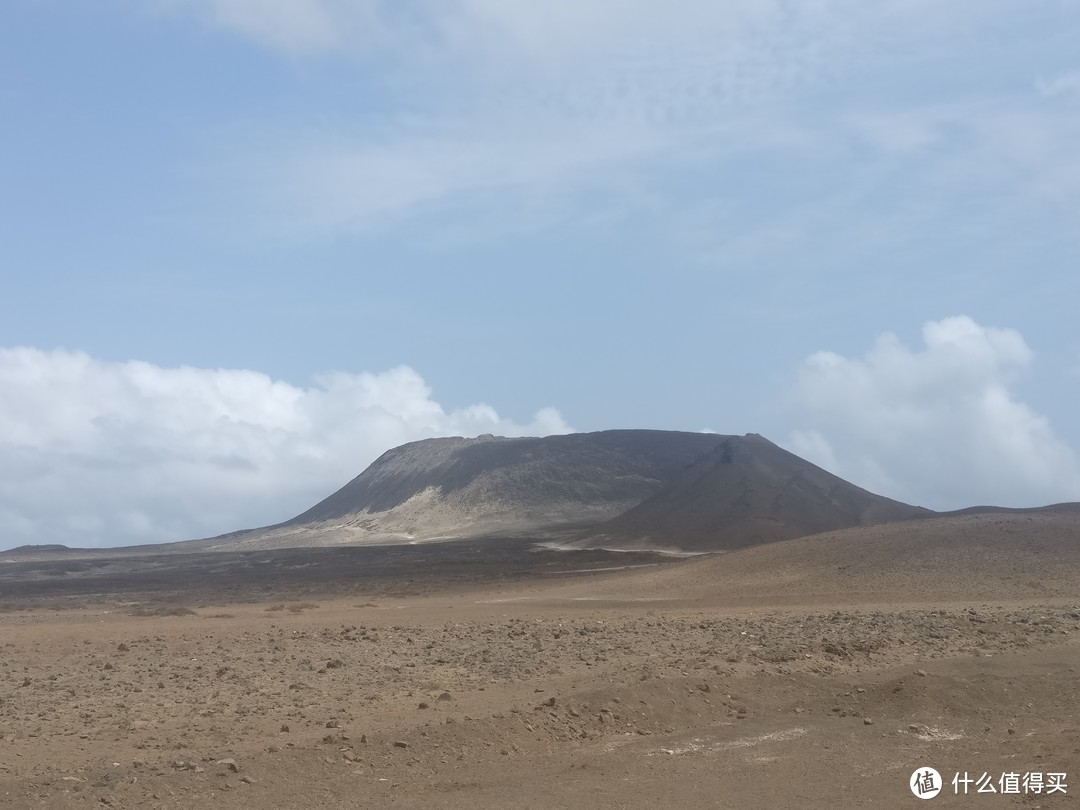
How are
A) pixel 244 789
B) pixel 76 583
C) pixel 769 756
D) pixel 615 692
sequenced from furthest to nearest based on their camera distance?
pixel 76 583
pixel 615 692
pixel 769 756
pixel 244 789

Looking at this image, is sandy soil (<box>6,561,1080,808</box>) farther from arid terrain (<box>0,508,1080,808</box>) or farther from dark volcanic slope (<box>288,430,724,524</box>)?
dark volcanic slope (<box>288,430,724,524</box>)

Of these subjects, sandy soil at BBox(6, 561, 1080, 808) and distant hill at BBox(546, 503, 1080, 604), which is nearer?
sandy soil at BBox(6, 561, 1080, 808)

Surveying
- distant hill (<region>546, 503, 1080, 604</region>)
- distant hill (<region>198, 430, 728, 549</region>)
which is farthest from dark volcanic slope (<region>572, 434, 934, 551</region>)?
distant hill (<region>546, 503, 1080, 604</region>)

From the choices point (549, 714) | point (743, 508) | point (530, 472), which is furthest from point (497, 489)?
point (549, 714)

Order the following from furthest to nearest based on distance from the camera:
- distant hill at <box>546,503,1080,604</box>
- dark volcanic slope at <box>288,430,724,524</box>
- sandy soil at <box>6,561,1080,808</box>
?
dark volcanic slope at <box>288,430,724,524</box> < distant hill at <box>546,503,1080,604</box> < sandy soil at <box>6,561,1080,808</box>

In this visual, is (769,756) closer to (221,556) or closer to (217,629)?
(217,629)

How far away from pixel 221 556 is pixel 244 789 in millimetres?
94089

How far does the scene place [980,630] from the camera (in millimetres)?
20031

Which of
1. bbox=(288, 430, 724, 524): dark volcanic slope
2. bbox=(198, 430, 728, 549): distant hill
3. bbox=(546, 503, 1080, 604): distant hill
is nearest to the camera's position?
bbox=(546, 503, 1080, 604): distant hill

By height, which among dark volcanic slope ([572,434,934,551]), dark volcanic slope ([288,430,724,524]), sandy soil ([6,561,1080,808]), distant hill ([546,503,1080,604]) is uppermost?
dark volcanic slope ([288,430,724,524])

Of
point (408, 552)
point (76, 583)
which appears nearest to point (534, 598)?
point (76, 583)

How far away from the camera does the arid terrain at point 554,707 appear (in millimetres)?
10891

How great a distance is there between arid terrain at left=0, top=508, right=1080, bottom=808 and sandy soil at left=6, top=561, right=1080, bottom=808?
0.05 meters

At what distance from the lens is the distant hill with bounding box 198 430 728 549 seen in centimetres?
11706
